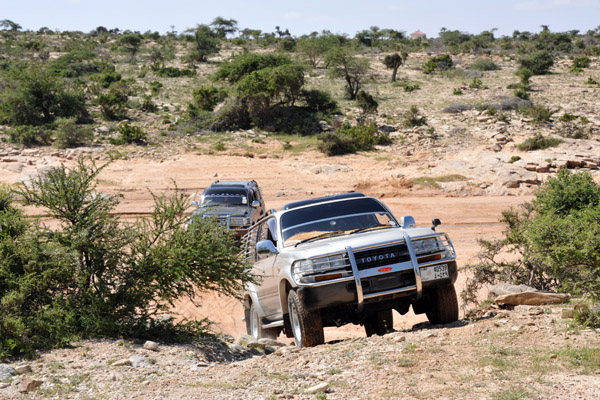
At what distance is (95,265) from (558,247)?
6.90 metres

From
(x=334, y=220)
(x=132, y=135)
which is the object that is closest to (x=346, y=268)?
(x=334, y=220)

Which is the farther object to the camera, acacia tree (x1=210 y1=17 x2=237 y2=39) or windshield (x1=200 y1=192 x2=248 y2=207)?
acacia tree (x1=210 y1=17 x2=237 y2=39)

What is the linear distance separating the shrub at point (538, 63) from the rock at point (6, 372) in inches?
1923

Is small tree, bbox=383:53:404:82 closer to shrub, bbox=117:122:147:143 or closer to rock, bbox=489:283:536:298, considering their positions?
shrub, bbox=117:122:147:143

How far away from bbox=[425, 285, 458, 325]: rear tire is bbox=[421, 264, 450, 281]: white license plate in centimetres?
36

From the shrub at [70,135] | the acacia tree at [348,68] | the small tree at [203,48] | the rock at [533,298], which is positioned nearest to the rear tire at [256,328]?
the rock at [533,298]

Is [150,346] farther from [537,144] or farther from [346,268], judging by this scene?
[537,144]

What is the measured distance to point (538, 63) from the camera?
48.7 m

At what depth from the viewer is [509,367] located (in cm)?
536

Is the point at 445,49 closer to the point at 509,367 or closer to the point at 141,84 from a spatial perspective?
the point at 141,84

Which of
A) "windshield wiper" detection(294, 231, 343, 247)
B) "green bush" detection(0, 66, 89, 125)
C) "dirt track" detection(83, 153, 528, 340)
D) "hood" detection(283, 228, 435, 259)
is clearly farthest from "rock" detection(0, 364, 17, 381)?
"green bush" detection(0, 66, 89, 125)

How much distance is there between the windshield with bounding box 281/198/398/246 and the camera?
26.0 ft

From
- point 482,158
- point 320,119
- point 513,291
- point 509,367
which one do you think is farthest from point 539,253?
point 320,119

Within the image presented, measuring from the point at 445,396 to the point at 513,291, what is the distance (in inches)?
185
